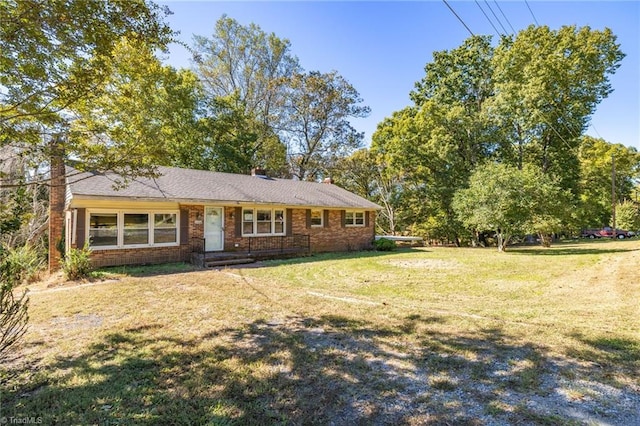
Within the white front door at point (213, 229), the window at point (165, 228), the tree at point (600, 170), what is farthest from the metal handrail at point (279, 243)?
the tree at point (600, 170)

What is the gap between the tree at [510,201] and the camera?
15.0m

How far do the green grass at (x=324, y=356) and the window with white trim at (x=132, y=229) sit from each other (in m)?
3.78

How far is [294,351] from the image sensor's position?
3.92 metres

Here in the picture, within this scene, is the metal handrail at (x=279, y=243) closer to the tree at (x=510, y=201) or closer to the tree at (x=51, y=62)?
the tree at (x=510, y=201)

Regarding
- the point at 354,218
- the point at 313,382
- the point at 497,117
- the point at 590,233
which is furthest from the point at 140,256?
the point at 590,233

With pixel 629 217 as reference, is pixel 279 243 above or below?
below

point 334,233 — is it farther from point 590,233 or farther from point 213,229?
point 590,233

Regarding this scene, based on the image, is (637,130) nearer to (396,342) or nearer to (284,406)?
(396,342)

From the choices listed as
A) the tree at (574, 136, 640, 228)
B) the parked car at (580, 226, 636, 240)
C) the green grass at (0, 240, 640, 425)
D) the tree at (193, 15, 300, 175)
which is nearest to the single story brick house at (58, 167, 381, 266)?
the green grass at (0, 240, 640, 425)

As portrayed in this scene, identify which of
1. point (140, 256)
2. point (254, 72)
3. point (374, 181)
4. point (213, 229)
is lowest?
point (140, 256)

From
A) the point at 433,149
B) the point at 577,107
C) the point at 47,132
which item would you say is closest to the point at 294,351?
the point at 47,132

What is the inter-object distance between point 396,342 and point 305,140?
85.2ft

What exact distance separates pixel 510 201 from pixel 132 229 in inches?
629

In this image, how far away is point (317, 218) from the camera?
53.3 ft
